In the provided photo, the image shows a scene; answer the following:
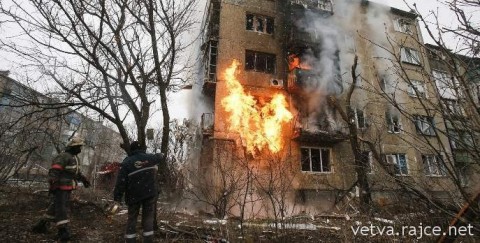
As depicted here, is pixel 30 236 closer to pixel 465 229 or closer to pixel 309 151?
pixel 465 229

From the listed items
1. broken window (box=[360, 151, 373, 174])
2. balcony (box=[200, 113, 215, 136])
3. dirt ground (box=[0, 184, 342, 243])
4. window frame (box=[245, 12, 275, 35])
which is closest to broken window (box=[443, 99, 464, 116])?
broken window (box=[360, 151, 373, 174])

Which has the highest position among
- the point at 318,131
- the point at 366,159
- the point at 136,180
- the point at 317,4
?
the point at 317,4

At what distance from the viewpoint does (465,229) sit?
Result: 3.55m

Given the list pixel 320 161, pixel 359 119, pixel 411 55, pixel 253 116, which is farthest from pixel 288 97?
pixel 411 55

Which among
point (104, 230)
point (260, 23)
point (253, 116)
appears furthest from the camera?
point (260, 23)

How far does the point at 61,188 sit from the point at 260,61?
15439 mm

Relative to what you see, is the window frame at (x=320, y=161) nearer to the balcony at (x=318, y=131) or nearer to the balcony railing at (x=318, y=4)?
the balcony at (x=318, y=131)

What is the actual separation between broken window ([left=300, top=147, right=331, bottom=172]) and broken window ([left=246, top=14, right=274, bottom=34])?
8.40m

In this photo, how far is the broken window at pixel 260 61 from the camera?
63.9ft

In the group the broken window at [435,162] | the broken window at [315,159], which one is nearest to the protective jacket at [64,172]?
the broken window at [435,162]

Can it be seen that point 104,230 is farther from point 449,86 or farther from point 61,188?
point 449,86

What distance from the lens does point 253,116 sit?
18156 mm

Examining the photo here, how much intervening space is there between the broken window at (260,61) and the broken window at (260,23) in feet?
5.82

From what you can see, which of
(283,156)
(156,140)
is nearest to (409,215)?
(283,156)
